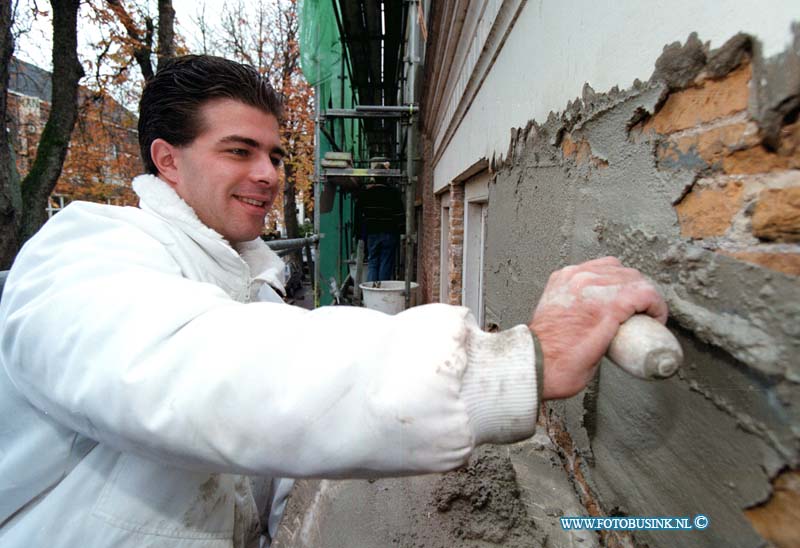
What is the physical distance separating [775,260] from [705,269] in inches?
5.5

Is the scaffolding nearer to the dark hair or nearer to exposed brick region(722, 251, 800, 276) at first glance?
the dark hair

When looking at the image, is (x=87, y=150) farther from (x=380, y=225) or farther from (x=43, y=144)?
(x=380, y=225)

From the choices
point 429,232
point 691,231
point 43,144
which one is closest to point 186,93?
point 691,231

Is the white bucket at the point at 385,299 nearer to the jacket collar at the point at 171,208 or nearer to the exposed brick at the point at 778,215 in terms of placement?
the jacket collar at the point at 171,208

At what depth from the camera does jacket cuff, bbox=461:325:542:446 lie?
71 centimetres

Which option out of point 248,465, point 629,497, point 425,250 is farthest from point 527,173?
point 425,250

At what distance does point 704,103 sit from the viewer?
0.82m

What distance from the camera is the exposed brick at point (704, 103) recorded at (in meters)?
0.74

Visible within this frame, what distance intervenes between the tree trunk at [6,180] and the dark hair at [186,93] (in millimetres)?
5233

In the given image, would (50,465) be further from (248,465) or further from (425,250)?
(425,250)

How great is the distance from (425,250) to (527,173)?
5.41m

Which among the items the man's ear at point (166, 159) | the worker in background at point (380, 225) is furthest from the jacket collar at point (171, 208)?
the worker in background at point (380, 225)

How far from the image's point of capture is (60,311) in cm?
79

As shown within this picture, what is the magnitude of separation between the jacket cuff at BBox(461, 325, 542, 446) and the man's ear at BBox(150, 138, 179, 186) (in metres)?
1.33
